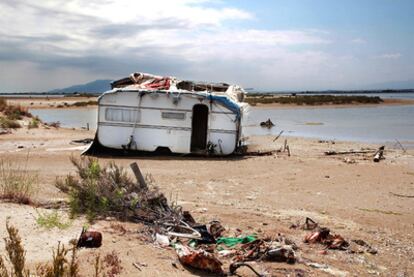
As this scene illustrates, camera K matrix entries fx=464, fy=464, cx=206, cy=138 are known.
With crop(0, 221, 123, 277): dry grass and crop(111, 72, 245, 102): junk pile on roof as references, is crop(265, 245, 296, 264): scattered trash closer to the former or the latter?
crop(0, 221, 123, 277): dry grass

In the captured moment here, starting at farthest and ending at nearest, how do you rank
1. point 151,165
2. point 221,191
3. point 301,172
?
point 151,165
point 301,172
point 221,191

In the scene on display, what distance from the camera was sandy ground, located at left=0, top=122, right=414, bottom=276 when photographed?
576 cm

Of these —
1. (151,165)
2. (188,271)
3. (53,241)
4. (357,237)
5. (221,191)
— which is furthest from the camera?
(151,165)

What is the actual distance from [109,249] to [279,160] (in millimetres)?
10337

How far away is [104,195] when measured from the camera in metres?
7.22

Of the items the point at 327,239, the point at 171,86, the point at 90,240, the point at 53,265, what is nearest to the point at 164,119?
the point at 171,86

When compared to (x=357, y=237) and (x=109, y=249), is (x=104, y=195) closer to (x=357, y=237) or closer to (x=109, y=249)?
(x=109, y=249)

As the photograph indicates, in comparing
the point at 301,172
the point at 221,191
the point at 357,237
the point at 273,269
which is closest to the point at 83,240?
the point at 273,269

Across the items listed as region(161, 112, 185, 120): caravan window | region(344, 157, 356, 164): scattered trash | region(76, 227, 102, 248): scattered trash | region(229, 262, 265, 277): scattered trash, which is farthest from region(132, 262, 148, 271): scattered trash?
region(161, 112, 185, 120): caravan window

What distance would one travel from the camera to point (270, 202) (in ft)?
31.2

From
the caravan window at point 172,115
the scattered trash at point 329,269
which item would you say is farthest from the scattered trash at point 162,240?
the caravan window at point 172,115

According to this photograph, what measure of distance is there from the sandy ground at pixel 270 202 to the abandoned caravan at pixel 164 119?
2.39 feet

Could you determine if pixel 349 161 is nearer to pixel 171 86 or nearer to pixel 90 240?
pixel 171 86

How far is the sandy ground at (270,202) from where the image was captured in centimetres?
576
